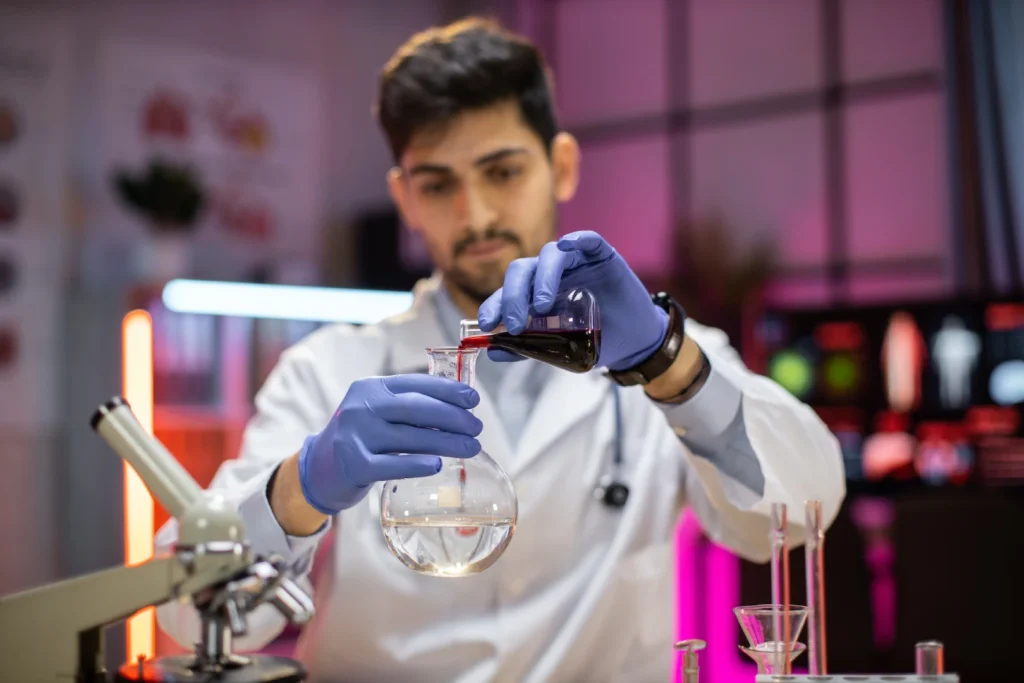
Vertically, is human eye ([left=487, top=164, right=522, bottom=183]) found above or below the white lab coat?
above

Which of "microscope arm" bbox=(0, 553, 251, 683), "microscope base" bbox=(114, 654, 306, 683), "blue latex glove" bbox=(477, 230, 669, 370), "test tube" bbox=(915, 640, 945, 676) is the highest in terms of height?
"blue latex glove" bbox=(477, 230, 669, 370)

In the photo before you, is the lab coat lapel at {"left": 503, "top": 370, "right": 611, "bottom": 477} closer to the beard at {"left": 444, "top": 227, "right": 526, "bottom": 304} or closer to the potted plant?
the beard at {"left": 444, "top": 227, "right": 526, "bottom": 304}

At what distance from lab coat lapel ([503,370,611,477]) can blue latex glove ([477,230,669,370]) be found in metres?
0.36

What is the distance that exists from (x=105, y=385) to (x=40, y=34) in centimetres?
158

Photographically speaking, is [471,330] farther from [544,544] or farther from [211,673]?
[544,544]

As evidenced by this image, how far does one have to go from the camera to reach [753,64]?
548 cm

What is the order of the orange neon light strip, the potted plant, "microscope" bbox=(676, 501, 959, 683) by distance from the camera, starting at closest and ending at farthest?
"microscope" bbox=(676, 501, 959, 683) → the orange neon light strip → the potted plant

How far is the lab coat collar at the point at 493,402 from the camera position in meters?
1.67

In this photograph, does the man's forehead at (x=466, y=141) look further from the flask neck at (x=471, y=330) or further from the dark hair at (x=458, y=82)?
the flask neck at (x=471, y=330)

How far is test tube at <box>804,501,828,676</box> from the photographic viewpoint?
1.06 m

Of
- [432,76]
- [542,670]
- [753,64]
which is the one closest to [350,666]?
[542,670]

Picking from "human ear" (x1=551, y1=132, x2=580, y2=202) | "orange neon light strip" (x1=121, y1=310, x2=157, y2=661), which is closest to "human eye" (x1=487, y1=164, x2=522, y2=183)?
"human ear" (x1=551, y1=132, x2=580, y2=202)

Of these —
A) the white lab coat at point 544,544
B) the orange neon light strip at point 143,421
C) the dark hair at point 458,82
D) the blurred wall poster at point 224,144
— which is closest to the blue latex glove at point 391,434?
the white lab coat at point 544,544

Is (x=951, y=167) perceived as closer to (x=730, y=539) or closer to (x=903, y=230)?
(x=903, y=230)
